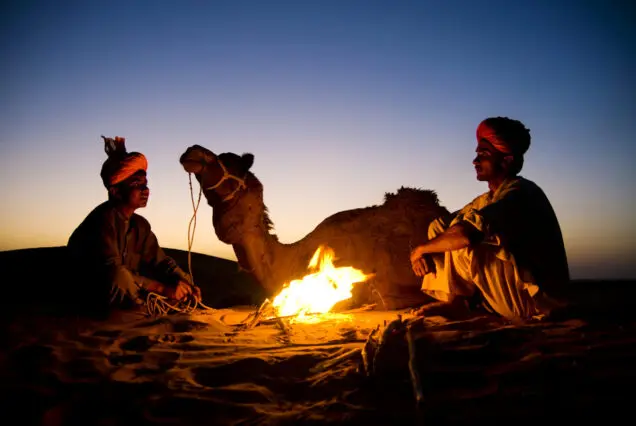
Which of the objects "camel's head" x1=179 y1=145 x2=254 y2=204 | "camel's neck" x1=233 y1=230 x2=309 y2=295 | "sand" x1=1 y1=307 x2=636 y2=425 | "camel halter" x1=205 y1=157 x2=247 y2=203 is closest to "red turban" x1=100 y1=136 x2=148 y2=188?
"camel's head" x1=179 y1=145 x2=254 y2=204

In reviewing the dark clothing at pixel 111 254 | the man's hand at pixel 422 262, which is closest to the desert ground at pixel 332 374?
the man's hand at pixel 422 262

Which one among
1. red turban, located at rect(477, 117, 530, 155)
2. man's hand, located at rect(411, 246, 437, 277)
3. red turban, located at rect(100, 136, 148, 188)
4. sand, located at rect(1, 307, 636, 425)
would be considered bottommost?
sand, located at rect(1, 307, 636, 425)

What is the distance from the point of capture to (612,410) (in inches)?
69.4

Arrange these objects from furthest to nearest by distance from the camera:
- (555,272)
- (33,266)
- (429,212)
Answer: (33,266) → (429,212) → (555,272)

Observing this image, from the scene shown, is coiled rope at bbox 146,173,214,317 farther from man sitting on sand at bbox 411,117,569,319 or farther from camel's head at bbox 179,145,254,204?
man sitting on sand at bbox 411,117,569,319

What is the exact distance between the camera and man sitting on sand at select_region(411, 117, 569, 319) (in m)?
3.28

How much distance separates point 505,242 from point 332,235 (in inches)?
99.8

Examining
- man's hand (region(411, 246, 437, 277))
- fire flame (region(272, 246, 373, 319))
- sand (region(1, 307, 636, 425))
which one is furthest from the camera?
fire flame (region(272, 246, 373, 319))

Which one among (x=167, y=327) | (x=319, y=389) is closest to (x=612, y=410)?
(x=319, y=389)

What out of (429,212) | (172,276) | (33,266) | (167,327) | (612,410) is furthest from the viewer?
(33,266)

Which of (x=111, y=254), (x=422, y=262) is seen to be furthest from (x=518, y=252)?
(x=111, y=254)

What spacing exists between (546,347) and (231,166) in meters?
3.78

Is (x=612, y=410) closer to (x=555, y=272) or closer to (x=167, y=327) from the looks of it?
(x=555, y=272)

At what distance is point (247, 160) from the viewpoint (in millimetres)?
5223
